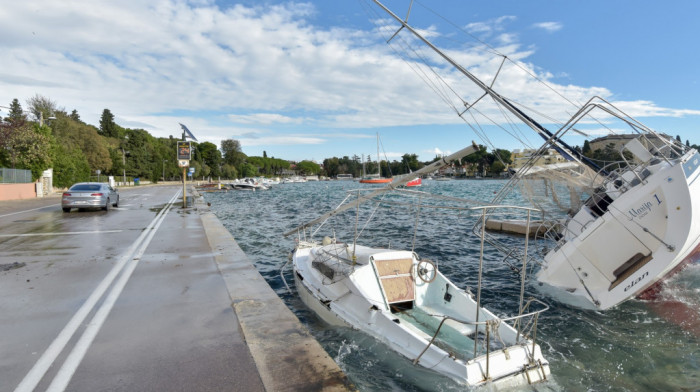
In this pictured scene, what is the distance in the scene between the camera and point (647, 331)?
8.20 meters

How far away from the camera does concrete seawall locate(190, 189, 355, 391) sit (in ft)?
13.4

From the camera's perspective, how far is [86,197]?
19.5m

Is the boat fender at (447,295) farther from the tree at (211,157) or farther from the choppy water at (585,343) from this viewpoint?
the tree at (211,157)

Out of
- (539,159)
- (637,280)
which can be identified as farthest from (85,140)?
(637,280)

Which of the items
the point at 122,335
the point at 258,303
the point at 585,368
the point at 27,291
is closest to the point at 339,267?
the point at 258,303

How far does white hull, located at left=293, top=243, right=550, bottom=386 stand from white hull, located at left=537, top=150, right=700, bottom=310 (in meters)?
4.56

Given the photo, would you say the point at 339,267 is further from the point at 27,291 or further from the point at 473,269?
the point at 473,269

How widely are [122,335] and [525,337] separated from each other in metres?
5.49

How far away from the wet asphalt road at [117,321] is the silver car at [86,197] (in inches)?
354

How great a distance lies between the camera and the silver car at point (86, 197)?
19.2 meters

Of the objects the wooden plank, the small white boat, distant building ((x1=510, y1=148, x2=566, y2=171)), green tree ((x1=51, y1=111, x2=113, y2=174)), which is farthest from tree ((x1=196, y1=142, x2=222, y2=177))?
the wooden plank

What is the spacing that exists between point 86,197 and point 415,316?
61.9 feet

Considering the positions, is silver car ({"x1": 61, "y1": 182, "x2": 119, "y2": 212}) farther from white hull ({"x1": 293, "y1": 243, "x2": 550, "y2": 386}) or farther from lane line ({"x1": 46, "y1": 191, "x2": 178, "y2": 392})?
white hull ({"x1": 293, "y1": 243, "x2": 550, "y2": 386})

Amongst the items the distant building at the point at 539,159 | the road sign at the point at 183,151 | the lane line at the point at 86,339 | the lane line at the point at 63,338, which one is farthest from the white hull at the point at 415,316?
the road sign at the point at 183,151
